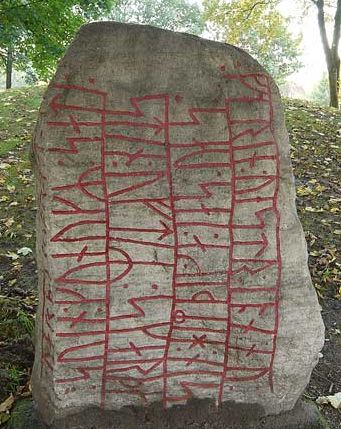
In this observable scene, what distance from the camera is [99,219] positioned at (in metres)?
2.49

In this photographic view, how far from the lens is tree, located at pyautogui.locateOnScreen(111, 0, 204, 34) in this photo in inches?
941

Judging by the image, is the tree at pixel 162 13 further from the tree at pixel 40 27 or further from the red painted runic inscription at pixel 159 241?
the red painted runic inscription at pixel 159 241

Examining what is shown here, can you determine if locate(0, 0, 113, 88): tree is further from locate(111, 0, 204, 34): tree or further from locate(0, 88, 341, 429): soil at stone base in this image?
locate(111, 0, 204, 34): tree

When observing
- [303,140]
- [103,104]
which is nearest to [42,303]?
[103,104]

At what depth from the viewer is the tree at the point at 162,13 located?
23.9 metres

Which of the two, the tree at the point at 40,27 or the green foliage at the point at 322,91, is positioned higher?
the green foliage at the point at 322,91

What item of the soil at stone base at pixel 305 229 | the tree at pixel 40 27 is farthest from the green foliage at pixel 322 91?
the tree at pixel 40 27

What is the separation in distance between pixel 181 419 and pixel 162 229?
3.54ft

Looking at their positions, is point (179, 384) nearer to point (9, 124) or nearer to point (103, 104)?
point (103, 104)

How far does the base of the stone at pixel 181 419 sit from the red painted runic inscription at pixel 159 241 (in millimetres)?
109

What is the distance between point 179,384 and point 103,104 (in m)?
1.48

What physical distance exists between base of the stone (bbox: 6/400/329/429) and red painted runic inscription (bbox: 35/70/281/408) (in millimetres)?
109

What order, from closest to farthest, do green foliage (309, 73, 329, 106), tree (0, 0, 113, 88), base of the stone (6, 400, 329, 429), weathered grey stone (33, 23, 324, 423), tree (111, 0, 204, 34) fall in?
Answer: weathered grey stone (33, 23, 324, 423) → base of the stone (6, 400, 329, 429) → tree (0, 0, 113, 88) → tree (111, 0, 204, 34) → green foliage (309, 73, 329, 106)

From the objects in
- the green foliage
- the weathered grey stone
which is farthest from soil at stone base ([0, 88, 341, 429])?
the green foliage
